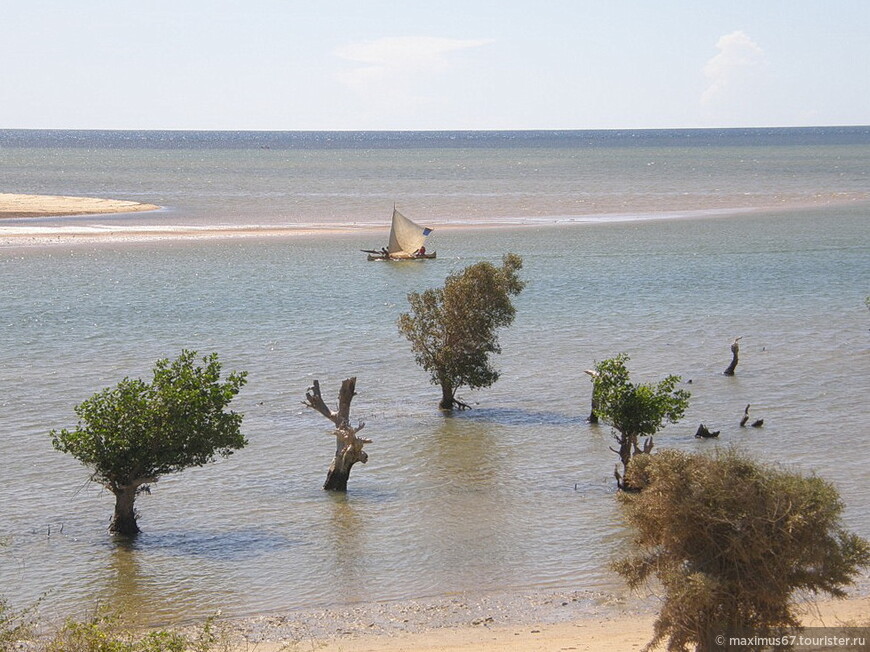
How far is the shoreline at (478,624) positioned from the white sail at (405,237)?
49.1 meters

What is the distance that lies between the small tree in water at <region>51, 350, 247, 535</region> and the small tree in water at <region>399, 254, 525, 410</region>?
1068 centimetres

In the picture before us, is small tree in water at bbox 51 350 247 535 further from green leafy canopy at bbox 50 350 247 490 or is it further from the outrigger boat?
the outrigger boat

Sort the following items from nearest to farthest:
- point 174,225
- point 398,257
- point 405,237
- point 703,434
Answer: point 703,434 → point 398,257 → point 405,237 → point 174,225

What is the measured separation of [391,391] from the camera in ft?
118

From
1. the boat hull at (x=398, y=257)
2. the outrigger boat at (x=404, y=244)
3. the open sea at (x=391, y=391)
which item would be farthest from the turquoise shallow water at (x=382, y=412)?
the outrigger boat at (x=404, y=244)

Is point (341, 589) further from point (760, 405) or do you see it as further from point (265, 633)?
point (760, 405)

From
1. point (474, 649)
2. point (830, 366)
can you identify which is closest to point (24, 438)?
point (474, 649)

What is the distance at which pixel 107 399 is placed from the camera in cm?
2373

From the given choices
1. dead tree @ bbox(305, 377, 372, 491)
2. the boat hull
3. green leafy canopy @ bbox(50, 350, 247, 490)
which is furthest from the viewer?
the boat hull

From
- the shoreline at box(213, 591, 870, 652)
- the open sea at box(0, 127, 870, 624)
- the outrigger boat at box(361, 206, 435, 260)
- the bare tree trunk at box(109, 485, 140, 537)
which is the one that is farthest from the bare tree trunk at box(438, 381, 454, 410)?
the outrigger boat at box(361, 206, 435, 260)

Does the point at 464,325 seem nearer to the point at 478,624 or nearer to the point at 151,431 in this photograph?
the point at 151,431

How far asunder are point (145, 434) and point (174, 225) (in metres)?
64.2

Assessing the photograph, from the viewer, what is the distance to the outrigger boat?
67.8m

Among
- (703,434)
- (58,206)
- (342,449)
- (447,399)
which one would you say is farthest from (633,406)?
(58,206)
